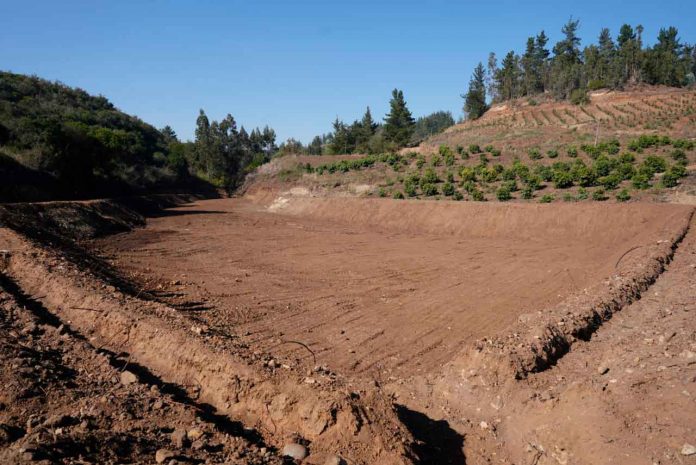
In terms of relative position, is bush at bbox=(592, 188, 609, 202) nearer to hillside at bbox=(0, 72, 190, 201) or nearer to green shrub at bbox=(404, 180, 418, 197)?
green shrub at bbox=(404, 180, 418, 197)

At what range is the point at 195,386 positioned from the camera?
590 centimetres

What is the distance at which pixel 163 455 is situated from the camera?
366 centimetres

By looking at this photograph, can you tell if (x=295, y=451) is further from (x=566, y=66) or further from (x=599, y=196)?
(x=566, y=66)

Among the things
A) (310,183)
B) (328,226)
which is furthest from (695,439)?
(310,183)

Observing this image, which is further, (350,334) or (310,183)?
(310,183)

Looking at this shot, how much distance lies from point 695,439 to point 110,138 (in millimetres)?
42540

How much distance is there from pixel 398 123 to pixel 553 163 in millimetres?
31332

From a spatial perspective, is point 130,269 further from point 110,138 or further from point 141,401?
point 110,138

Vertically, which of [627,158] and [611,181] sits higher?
[627,158]

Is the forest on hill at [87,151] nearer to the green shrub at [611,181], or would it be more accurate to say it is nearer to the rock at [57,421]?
the rock at [57,421]

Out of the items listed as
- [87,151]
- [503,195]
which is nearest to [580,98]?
[503,195]

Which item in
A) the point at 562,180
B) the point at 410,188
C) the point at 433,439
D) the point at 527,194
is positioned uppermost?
the point at 410,188

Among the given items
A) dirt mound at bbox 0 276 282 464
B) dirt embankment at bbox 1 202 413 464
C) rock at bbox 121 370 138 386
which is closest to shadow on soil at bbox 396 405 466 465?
dirt embankment at bbox 1 202 413 464

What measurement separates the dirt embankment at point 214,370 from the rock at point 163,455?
1.34 m
